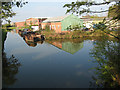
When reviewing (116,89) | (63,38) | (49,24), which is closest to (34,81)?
(116,89)

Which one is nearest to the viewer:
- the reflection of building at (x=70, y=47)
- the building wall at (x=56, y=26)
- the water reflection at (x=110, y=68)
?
the water reflection at (x=110, y=68)

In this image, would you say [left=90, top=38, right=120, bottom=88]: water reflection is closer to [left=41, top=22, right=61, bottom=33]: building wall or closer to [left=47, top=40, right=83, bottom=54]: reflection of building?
[left=47, top=40, right=83, bottom=54]: reflection of building

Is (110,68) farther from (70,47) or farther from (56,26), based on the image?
(56,26)

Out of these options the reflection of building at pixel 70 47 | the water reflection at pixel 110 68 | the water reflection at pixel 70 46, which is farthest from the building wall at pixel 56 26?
the water reflection at pixel 110 68

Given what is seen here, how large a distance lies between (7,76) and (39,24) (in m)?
43.6

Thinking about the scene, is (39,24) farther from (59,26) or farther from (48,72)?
(48,72)

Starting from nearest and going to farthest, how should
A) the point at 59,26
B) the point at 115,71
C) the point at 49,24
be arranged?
the point at 115,71 → the point at 59,26 → the point at 49,24

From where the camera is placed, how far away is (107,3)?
562cm

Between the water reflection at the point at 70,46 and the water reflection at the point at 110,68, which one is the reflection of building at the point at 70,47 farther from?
the water reflection at the point at 110,68

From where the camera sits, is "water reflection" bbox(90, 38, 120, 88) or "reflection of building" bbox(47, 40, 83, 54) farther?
"reflection of building" bbox(47, 40, 83, 54)

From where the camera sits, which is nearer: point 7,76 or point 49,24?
point 7,76

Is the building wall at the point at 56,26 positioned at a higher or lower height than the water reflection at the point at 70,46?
higher

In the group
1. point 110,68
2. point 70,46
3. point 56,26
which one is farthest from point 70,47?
point 56,26

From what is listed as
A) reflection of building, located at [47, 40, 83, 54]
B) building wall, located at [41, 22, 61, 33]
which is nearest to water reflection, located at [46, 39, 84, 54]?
reflection of building, located at [47, 40, 83, 54]
